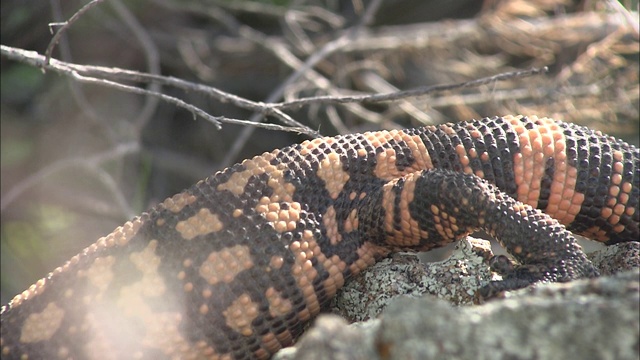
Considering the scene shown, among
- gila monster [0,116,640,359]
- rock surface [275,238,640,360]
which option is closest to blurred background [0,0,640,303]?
gila monster [0,116,640,359]

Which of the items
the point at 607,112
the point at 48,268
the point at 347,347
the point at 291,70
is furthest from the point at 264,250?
the point at 607,112

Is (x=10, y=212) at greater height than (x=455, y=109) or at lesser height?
greater

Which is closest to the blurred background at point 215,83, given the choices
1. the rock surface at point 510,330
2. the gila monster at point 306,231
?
the gila monster at point 306,231

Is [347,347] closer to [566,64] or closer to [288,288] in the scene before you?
[288,288]

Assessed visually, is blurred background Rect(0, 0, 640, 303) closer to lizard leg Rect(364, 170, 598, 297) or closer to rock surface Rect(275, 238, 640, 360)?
lizard leg Rect(364, 170, 598, 297)

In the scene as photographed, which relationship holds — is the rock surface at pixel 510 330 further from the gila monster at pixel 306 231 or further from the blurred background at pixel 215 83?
the blurred background at pixel 215 83
